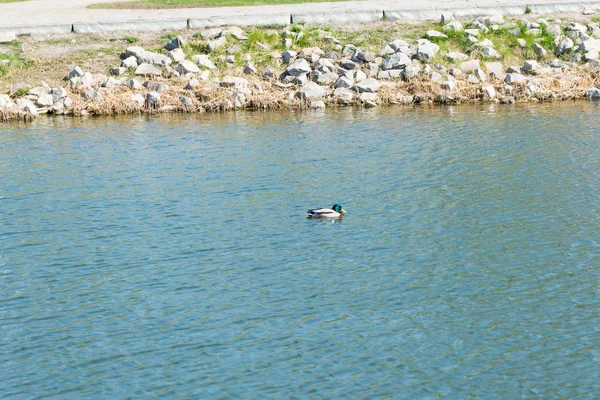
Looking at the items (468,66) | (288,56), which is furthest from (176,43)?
(468,66)

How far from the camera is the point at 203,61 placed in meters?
37.1

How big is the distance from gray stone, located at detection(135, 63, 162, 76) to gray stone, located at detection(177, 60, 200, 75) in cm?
71

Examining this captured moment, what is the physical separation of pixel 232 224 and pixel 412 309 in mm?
6015

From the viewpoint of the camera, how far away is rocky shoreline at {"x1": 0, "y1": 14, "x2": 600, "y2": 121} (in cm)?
3519

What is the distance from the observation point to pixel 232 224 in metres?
21.5

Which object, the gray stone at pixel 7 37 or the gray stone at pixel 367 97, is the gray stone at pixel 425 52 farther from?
the gray stone at pixel 7 37

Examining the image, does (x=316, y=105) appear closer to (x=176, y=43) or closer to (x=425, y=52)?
(x=425, y=52)

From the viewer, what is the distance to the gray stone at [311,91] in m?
35.3

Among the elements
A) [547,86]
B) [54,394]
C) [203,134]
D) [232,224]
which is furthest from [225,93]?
[54,394]

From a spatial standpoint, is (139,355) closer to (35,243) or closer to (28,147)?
(35,243)

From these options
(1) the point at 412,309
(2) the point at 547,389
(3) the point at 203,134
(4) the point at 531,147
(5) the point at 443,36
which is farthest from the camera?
(5) the point at 443,36

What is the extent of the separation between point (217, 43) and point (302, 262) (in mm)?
20482

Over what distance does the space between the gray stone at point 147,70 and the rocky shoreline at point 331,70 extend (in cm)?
4

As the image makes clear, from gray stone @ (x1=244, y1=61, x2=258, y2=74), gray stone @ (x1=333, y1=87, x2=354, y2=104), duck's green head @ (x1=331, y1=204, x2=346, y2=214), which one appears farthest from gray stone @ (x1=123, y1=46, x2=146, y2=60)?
duck's green head @ (x1=331, y1=204, x2=346, y2=214)
